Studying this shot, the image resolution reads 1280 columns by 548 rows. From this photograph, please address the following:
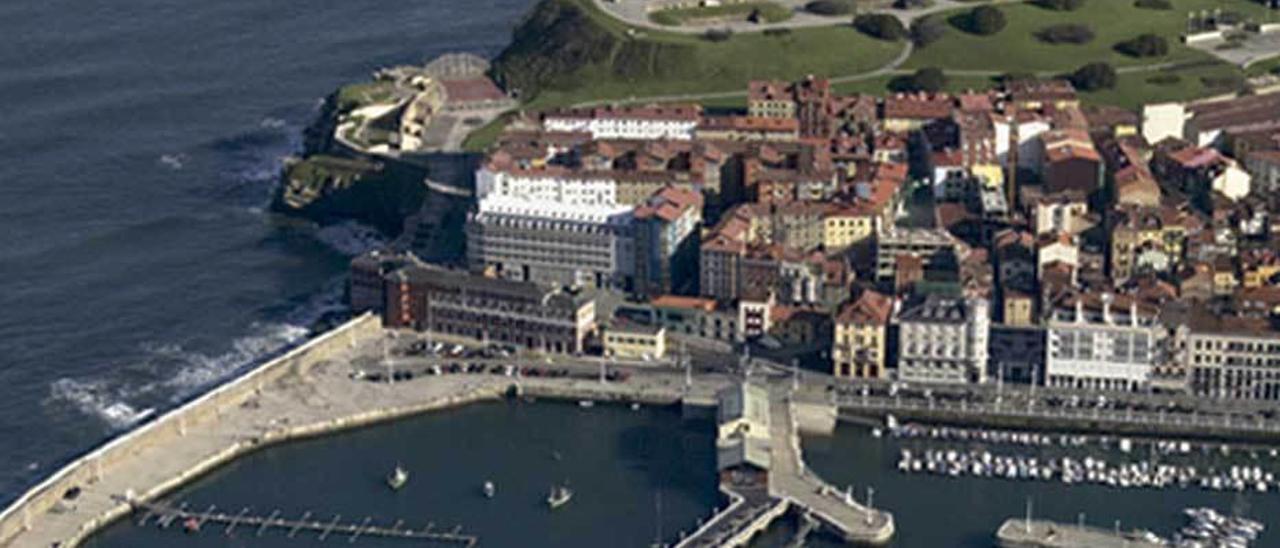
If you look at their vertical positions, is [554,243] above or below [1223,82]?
below

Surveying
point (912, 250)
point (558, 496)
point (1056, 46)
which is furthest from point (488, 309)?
point (1056, 46)

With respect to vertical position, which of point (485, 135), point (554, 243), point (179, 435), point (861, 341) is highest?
point (485, 135)

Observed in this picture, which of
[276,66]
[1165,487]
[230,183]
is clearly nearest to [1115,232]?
[1165,487]

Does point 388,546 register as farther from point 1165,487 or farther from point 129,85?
point 129,85

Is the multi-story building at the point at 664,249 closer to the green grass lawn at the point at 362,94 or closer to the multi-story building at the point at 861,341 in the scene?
the multi-story building at the point at 861,341

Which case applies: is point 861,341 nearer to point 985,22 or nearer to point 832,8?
point 985,22
